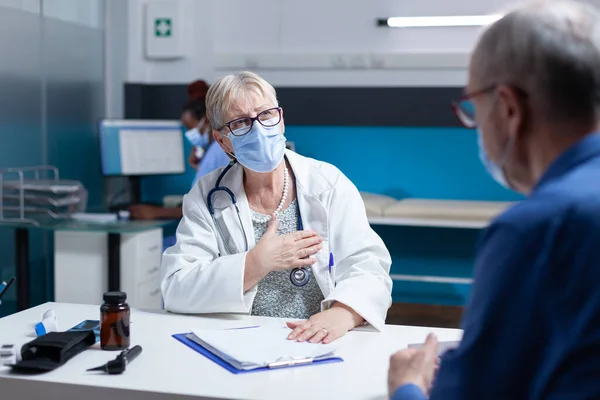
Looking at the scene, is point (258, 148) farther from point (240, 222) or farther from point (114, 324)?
point (114, 324)

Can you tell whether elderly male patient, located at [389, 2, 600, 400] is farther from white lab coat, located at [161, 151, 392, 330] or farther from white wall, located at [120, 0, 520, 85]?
white wall, located at [120, 0, 520, 85]

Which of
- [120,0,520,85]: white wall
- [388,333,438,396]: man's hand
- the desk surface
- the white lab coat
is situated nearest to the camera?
[388,333,438,396]: man's hand

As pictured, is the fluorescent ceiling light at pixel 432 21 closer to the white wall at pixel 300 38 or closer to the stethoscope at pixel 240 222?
the white wall at pixel 300 38

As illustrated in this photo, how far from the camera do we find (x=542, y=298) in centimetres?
86

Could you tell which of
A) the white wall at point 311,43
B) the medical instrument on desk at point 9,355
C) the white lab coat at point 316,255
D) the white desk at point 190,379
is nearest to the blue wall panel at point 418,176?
the white wall at point 311,43

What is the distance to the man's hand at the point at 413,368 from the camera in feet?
4.01

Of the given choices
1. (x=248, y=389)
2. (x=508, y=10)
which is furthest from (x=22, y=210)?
(x=508, y=10)

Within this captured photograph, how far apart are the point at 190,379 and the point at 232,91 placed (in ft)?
2.92

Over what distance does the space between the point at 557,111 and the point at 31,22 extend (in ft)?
13.1

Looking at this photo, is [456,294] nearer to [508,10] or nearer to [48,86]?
[48,86]

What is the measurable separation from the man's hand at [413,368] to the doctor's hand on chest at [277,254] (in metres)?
0.70

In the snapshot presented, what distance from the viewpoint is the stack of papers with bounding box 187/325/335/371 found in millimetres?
1535

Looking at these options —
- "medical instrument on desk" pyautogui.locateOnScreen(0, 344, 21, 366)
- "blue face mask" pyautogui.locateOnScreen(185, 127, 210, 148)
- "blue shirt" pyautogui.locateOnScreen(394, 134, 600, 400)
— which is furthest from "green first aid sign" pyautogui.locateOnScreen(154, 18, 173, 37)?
"blue shirt" pyautogui.locateOnScreen(394, 134, 600, 400)

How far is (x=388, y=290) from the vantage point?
2.01 meters
